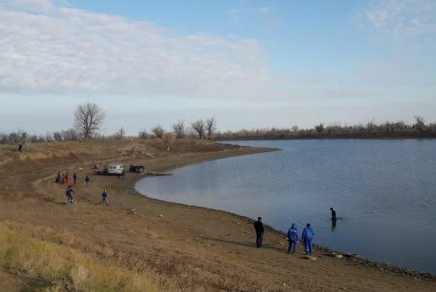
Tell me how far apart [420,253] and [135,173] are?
58011 mm

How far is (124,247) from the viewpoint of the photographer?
20062mm

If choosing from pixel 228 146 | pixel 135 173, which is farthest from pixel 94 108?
pixel 135 173

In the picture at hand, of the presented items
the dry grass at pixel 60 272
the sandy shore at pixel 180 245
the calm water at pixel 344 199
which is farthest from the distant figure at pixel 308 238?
the dry grass at pixel 60 272

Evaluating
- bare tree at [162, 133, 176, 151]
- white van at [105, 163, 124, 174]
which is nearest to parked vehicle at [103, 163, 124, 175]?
white van at [105, 163, 124, 174]

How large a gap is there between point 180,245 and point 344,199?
25.9m

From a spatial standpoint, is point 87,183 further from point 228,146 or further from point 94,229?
point 228,146

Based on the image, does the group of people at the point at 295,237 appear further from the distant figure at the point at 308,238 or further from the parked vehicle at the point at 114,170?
the parked vehicle at the point at 114,170

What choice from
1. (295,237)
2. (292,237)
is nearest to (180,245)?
(292,237)

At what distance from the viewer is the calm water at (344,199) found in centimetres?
2899

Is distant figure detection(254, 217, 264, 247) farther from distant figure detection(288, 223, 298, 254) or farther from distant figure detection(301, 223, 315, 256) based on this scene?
distant figure detection(301, 223, 315, 256)

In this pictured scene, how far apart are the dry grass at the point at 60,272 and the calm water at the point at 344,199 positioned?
17.3 meters

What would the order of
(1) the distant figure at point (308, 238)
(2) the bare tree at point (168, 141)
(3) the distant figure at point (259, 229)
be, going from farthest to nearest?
(2) the bare tree at point (168, 141), (3) the distant figure at point (259, 229), (1) the distant figure at point (308, 238)

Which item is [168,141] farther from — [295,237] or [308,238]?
[308,238]

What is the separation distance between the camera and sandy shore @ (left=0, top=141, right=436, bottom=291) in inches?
621
